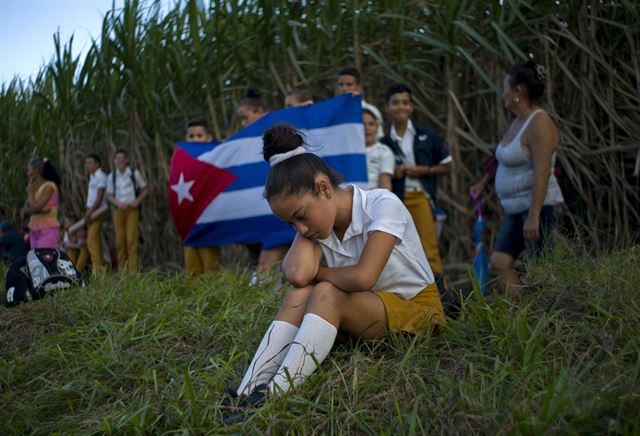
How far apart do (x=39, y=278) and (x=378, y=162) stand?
2.14 meters

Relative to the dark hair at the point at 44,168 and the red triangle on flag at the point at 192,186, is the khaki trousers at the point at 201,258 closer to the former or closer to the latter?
the red triangle on flag at the point at 192,186

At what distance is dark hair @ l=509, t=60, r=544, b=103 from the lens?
388 centimetres

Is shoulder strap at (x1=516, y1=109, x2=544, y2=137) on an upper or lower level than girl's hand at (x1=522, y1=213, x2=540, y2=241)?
upper

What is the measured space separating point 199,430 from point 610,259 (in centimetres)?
182

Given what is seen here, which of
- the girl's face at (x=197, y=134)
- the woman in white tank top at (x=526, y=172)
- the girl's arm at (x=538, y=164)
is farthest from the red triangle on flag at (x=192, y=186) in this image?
the girl's arm at (x=538, y=164)

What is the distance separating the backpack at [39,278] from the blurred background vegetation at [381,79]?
2426 millimetres

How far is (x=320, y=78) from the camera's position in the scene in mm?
6176

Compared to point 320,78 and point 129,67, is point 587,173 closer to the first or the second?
point 320,78

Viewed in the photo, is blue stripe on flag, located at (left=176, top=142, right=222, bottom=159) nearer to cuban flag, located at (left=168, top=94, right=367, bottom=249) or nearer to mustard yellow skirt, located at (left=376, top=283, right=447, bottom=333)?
cuban flag, located at (left=168, top=94, right=367, bottom=249)

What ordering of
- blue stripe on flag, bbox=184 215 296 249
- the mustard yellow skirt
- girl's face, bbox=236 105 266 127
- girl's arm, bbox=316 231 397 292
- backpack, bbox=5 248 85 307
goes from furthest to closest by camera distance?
girl's face, bbox=236 105 266 127, blue stripe on flag, bbox=184 215 296 249, backpack, bbox=5 248 85 307, the mustard yellow skirt, girl's arm, bbox=316 231 397 292

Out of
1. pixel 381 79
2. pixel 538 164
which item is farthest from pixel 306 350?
pixel 381 79

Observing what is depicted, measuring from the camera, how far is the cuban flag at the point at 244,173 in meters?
5.18

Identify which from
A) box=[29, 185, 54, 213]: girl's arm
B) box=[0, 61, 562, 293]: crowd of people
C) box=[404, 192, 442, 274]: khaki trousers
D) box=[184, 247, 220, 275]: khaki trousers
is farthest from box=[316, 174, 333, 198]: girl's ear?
box=[29, 185, 54, 213]: girl's arm

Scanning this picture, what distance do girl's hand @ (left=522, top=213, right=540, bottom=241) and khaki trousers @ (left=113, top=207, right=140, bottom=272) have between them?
435cm
